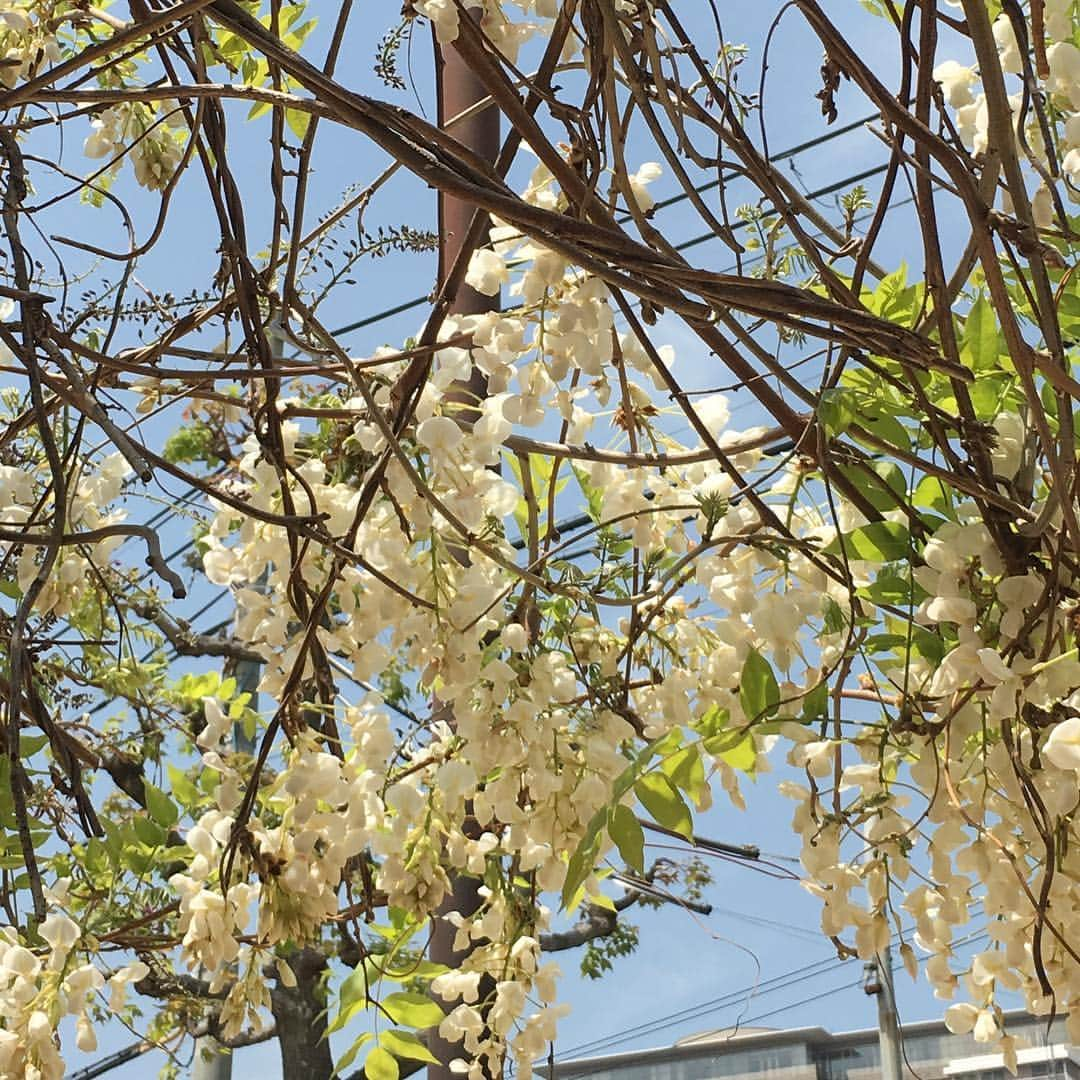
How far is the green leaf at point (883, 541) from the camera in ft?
2.66

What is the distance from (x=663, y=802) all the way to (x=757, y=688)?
99 millimetres

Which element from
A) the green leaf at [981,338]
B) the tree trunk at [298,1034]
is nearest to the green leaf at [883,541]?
the green leaf at [981,338]

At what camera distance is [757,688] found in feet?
2.63

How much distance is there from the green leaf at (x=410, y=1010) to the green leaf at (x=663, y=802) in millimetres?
357

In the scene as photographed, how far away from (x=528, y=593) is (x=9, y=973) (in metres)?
0.45

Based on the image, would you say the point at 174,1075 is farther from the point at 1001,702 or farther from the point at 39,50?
the point at 1001,702

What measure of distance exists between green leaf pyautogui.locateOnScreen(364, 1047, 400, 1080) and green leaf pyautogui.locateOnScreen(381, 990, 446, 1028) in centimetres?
3

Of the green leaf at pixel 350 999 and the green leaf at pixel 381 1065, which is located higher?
the green leaf at pixel 350 999

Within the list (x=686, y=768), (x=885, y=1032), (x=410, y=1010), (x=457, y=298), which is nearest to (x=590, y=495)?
(x=457, y=298)

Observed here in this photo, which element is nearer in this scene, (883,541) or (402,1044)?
(883,541)

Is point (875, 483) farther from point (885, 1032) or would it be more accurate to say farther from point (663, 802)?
point (885, 1032)

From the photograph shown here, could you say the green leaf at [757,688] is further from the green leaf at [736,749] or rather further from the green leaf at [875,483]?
the green leaf at [875,483]

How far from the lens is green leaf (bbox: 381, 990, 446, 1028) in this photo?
108 centimetres

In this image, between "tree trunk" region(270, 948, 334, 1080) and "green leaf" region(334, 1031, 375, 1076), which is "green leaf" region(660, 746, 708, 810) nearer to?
"green leaf" region(334, 1031, 375, 1076)
